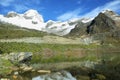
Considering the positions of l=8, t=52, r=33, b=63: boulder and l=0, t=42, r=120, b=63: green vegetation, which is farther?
l=0, t=42, r=120, b=63: green vegetation

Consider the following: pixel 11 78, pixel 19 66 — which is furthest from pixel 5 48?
pixel 11 78

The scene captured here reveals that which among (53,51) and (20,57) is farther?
(53,51)

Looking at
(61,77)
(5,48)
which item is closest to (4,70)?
(61,77)

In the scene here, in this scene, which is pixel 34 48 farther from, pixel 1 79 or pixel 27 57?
pixel 1 79

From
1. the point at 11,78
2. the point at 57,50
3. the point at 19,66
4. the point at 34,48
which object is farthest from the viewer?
the point at 57,50

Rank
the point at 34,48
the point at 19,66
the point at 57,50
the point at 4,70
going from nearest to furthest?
the point at 4,70 → the point at 19,66 → the point at 34,48 → the point at 57,50

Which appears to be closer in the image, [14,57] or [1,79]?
[1,79]

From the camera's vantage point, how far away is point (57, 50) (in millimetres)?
124812

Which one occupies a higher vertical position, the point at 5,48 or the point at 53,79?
the point at 5,48

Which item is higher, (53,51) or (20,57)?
(53,51)

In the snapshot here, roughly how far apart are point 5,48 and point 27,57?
23061 mm

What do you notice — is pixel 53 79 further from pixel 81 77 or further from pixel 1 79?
pixel 1 79

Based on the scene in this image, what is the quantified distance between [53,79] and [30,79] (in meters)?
4.33

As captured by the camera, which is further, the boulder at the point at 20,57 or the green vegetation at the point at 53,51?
the green vegetation at the point at 53,51
